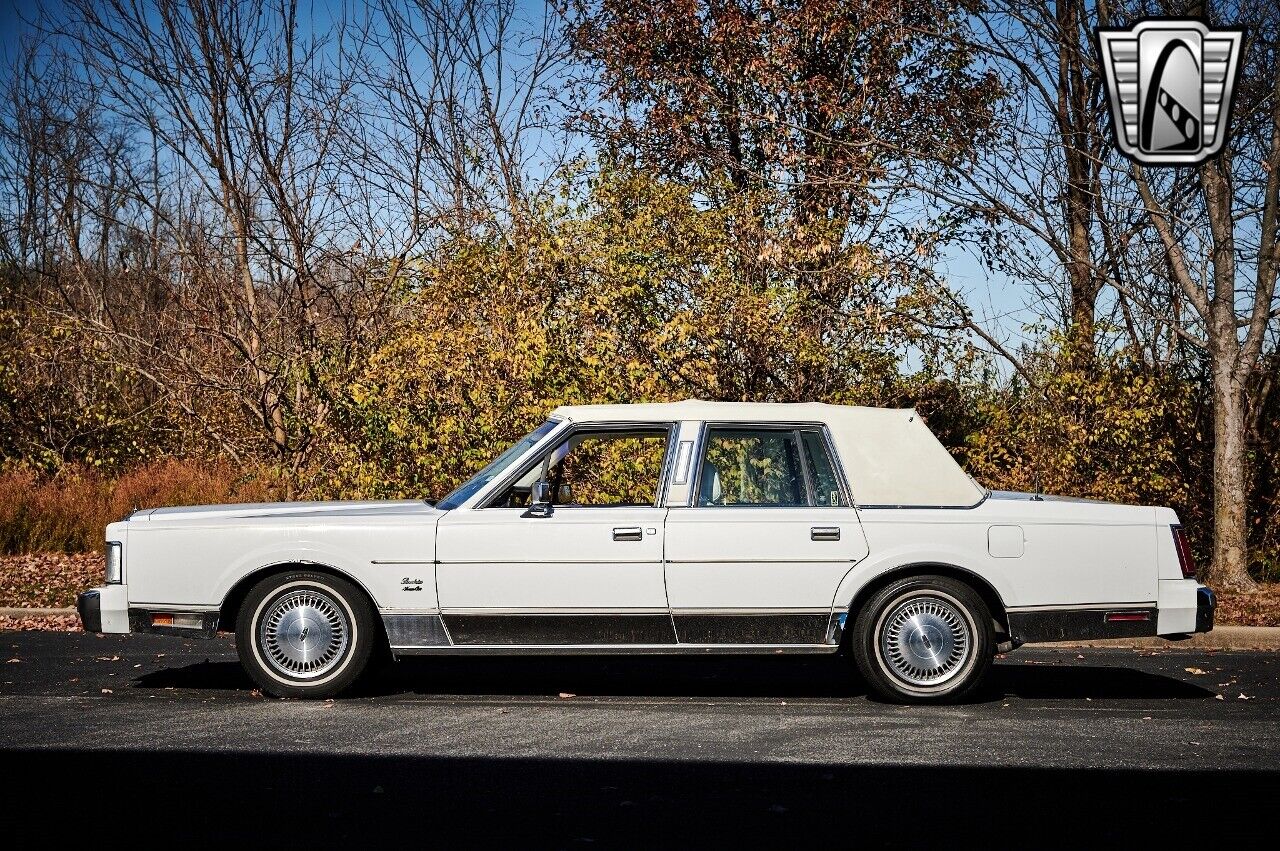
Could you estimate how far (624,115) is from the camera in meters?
20.7

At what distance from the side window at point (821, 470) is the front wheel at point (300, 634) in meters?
2.63

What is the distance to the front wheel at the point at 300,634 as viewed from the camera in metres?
8.05

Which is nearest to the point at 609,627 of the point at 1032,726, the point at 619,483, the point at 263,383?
the point at 1032,726

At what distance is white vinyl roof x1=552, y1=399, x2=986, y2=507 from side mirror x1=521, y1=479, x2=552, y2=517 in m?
0.52

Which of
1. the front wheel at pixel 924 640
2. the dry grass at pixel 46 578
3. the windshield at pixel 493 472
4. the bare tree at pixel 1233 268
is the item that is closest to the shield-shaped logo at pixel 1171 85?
the bare tree at pixel 1233 268

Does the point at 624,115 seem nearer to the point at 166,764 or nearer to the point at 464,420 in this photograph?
the point at 464,420

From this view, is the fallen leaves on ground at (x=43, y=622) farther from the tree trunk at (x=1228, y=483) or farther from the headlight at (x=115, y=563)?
the tree trunk at (x=1228, y=483)

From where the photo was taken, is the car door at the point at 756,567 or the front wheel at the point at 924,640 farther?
the front wheel at the point at 924,640

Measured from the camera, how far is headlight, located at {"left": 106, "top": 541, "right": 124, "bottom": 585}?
815cm

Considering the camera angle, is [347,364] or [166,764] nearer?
[166,764]

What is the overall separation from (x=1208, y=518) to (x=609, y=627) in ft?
32.1

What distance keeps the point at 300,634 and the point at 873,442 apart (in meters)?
3.45

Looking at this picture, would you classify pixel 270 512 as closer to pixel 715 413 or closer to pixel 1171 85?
pixel 715 413

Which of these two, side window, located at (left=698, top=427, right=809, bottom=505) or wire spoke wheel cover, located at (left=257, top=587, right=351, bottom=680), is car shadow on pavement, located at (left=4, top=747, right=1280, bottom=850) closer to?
wire spoke wheel cover, located at (left=257, top=587, right=351, bottom=680)
